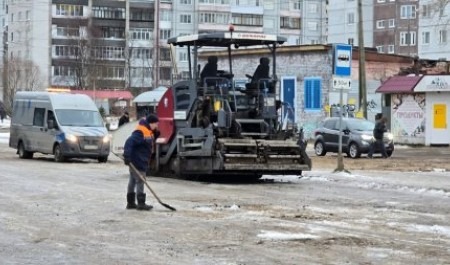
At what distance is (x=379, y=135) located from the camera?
30.1 metres

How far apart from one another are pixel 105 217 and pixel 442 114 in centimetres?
3171

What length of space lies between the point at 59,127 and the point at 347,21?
248 ft

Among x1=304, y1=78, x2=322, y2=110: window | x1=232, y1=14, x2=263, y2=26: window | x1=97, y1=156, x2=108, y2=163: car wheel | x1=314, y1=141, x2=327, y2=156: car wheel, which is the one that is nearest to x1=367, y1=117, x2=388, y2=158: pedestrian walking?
x1=314, y1=141, x2=327, y2=156: car wheel

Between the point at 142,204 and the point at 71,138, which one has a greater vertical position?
the point at 71,138

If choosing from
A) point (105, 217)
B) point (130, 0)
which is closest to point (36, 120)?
point (105, 217)

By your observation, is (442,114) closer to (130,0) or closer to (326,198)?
(326,198)

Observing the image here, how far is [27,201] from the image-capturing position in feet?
49.7

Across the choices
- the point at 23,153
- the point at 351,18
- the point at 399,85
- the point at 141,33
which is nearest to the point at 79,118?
the point at 23,153

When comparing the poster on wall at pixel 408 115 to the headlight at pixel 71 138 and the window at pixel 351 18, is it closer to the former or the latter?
the headlight at pixel 71 138

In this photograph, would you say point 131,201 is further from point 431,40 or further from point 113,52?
point 113,52

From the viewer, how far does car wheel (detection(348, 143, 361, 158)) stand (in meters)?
31.6

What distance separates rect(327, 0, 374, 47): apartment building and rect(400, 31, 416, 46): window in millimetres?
5247

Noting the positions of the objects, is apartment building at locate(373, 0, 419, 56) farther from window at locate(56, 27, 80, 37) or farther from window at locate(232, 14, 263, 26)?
window at locate(56, 27, 80, 37)

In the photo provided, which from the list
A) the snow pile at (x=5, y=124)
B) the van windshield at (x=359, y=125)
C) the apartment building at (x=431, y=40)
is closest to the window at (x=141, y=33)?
the snow pile at (x=5, y=124)
